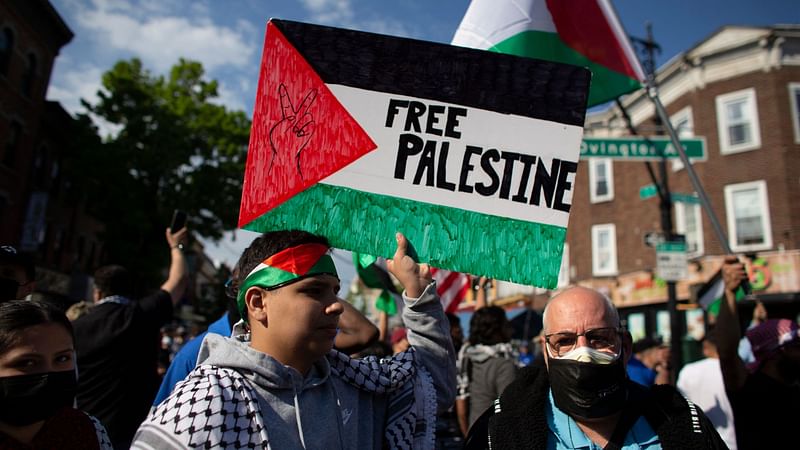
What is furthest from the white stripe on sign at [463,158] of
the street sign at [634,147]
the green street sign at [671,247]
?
the green street sign at [671,247]

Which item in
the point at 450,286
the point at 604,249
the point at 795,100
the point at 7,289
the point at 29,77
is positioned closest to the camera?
the point at 7,289

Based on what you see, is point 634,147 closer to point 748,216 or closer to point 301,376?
point 301,376

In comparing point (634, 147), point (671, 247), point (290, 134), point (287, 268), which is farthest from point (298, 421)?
point (671, 247)

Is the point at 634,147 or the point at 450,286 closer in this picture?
the point at 450,286

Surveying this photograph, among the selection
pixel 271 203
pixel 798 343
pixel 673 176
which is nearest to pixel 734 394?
pixel 798 343

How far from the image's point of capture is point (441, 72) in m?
2.15

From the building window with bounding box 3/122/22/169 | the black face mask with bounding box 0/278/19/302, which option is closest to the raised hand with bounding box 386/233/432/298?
the black face mask with bounding box 0/278/19/302

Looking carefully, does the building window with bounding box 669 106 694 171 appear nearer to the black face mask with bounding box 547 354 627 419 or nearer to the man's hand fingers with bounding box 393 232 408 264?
the black face mask with bounding box 547 354 627 419

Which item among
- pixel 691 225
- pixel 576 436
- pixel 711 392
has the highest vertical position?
pixel 691 225

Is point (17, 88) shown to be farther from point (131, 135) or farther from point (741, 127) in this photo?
point (741, 127)

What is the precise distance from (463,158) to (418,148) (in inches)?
6.8

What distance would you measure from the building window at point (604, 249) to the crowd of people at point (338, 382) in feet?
66.1

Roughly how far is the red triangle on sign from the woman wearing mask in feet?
2.28

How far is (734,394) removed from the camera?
284cm
